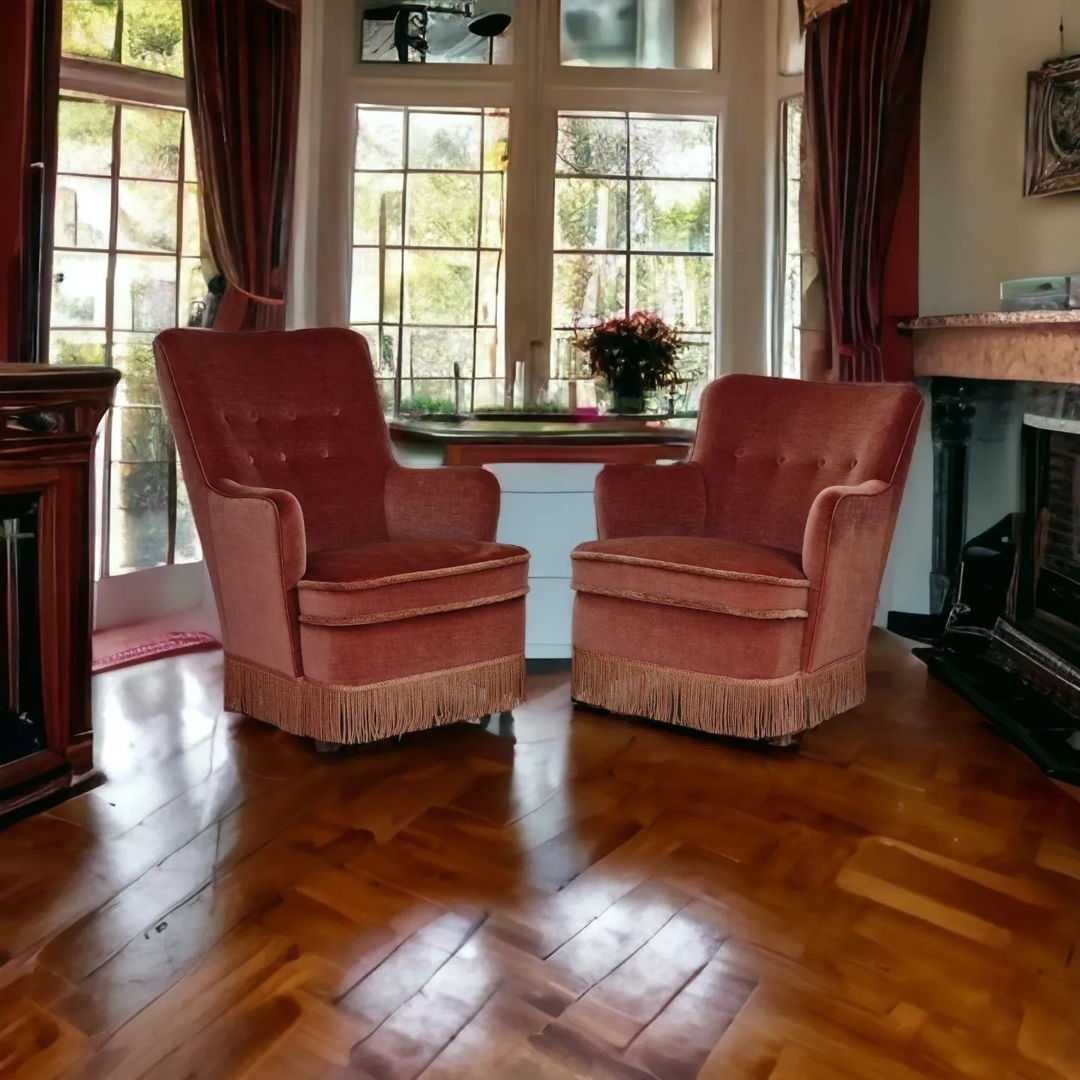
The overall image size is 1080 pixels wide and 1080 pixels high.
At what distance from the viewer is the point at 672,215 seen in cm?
433

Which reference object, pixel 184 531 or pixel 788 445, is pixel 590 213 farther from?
pixel 184 531

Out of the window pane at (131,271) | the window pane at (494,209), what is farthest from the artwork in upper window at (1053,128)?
the window pane at (131,271)

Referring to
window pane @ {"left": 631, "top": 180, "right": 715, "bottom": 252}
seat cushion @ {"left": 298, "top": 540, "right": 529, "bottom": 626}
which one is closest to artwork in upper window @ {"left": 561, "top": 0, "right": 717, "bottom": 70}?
window pane @ {"left": 631, "top": 180, "right": 715, "bottom": 252}

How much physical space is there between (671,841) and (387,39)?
10.3 ft

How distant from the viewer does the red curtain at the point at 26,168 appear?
9.99 ft

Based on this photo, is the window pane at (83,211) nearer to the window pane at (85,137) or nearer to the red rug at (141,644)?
the window pane at (85,137)

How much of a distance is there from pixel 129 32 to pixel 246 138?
50 centimetres

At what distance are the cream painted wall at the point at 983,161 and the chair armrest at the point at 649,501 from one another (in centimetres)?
122

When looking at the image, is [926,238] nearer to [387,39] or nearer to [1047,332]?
[1047,332]

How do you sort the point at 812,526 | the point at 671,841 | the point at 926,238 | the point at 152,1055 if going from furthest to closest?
the point at 926,238
the point at 812,526
the point at 671,841
the point at 152,1055

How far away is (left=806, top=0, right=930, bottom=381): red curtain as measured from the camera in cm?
379

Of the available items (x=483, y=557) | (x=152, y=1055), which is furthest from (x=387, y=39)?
(x=152, y=1055)

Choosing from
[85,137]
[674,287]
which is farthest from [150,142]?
[674,287]

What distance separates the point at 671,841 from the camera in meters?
2.27
